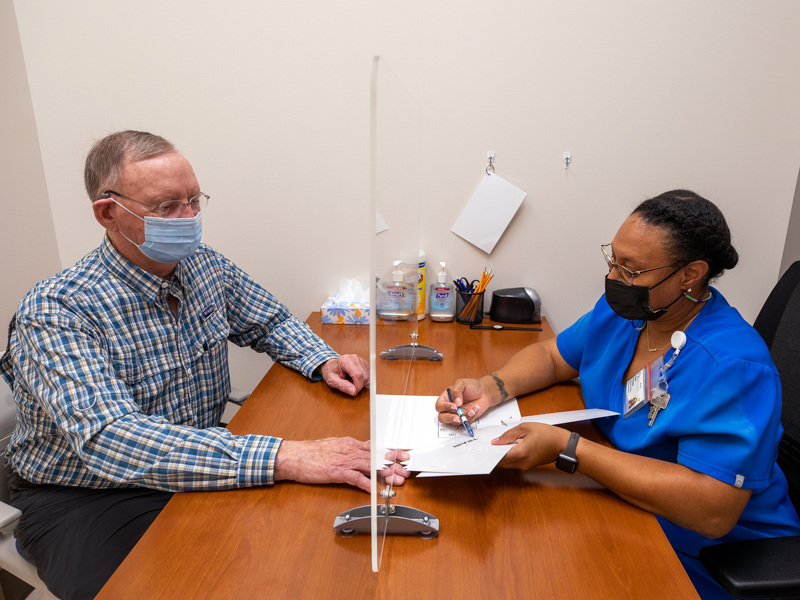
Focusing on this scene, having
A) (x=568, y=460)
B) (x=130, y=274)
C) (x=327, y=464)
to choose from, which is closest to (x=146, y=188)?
(x=130, y=274)

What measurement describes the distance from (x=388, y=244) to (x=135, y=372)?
2.24 ft

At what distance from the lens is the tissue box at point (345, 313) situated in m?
1.83

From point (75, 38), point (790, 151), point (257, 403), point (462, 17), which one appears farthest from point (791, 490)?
point (75, 38)

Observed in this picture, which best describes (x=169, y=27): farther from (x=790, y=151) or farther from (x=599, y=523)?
(x=790, y=151)

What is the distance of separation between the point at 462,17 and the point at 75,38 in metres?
1.36

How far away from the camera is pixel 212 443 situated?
97 centimetres

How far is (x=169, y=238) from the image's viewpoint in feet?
3.91

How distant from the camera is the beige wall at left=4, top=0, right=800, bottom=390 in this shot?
168 centimetres

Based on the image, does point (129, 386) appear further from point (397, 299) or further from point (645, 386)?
point (645, 386)

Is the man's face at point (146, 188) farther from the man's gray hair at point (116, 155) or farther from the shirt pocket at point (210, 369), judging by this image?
the shirt pocket at point (210, 369)

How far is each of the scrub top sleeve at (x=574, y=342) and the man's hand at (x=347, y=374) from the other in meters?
0.51

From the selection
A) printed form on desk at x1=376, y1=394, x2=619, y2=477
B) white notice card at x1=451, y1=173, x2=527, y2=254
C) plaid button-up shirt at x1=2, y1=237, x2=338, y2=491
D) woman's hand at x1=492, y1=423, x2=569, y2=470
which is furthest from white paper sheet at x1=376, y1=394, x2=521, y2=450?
white notice card at x1=451, y1=173, x2=527, y2=254

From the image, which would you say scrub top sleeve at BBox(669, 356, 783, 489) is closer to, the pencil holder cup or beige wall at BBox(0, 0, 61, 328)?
the pencil holder cup

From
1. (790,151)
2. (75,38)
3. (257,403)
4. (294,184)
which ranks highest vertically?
(75,38)
